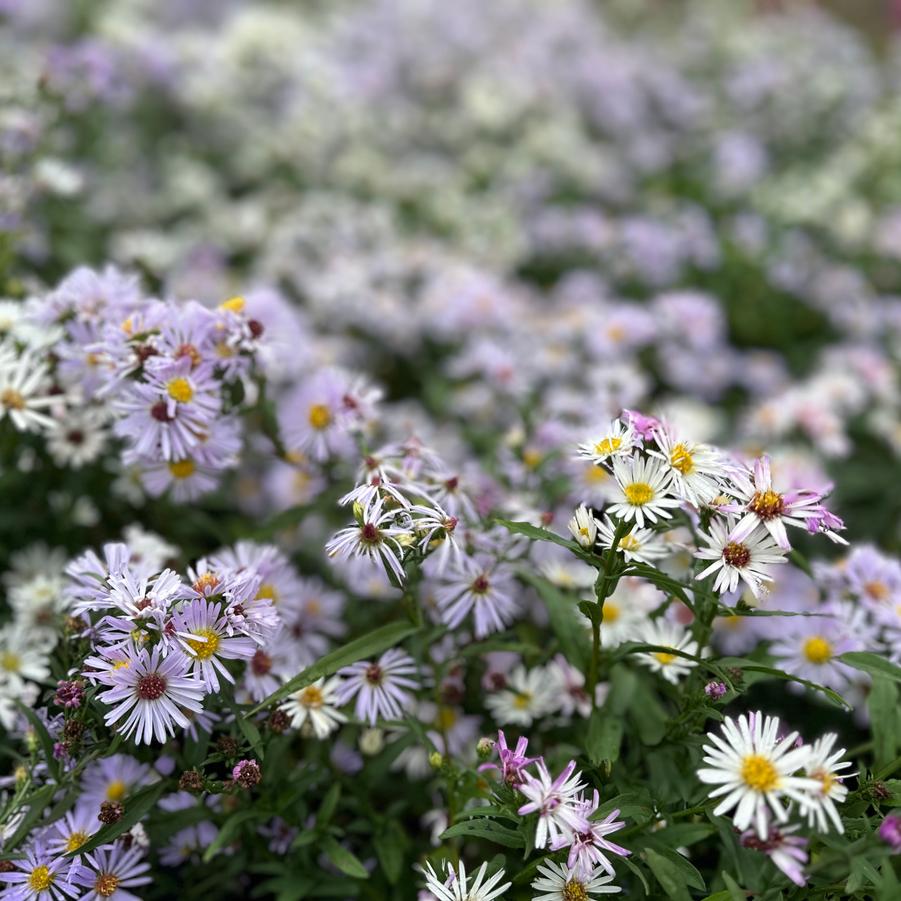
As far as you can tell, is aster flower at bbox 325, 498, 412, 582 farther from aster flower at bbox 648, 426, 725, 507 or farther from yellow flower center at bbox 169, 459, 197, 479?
yellow flower center at bbox 169, 459, 197, 479

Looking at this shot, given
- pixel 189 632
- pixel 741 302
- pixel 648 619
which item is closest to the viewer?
pixel 189 632

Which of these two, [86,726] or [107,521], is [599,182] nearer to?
[107,521]

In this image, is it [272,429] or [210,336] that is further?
[272,429]

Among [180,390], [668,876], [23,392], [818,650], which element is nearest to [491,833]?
[668,876]

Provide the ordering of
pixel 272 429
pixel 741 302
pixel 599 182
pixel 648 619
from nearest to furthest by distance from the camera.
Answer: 1. pixel 648 619
2. pixel 272 429
3. pixel 741 302
4. pixel 599 182

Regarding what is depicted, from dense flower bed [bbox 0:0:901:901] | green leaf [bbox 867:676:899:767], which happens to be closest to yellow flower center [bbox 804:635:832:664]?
dense flower bed [bbox 0:0:901:901]

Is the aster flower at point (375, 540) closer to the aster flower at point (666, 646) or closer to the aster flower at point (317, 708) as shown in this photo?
the aster flower at point (317, 708)

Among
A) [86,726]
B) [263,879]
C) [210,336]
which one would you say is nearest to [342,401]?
[210,336]

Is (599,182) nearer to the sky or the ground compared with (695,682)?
nearer to the sky

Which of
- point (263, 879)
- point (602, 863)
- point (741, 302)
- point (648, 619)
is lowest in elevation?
point (602, 863)
